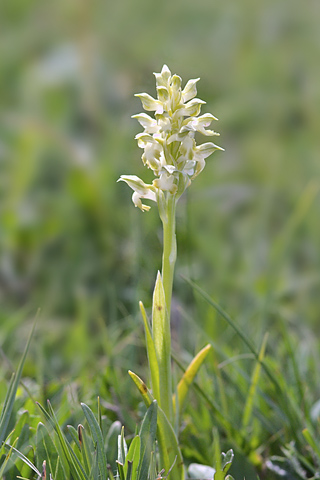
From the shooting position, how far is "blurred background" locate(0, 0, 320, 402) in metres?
1.20

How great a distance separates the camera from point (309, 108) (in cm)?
180

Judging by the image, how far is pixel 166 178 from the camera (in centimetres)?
45

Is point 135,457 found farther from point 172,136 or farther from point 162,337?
point 172,136

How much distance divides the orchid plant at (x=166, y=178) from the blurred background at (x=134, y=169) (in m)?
0.36

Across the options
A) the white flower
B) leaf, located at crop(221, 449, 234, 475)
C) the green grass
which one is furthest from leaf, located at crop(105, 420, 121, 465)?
the white flower

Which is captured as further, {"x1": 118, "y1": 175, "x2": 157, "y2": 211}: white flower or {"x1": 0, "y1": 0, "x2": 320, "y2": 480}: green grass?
{"x1": 0, "y1": 0, "x2": 320, "y2": 480}: green grass

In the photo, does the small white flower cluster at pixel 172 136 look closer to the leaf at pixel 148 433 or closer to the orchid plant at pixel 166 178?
the orchid plant at pixel 166 178

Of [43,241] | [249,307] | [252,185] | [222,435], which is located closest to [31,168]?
[43,241]

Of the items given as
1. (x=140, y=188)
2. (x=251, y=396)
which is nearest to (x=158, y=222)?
(x=251, y=396)

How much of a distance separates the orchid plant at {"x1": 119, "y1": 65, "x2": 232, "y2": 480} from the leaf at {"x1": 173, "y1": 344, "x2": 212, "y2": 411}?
0.04 meters

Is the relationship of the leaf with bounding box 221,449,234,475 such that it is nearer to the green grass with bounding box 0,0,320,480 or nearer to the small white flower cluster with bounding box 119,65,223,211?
the green grass with bounding box 0,0,320,480

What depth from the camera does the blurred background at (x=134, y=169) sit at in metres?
1.20

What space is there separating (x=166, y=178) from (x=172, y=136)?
33 mm

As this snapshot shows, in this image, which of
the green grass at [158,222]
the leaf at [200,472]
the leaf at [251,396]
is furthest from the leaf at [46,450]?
the leaf at [251,396]
